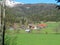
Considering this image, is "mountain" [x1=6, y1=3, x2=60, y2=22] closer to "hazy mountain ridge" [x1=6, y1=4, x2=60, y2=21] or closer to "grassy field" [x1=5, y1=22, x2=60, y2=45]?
"hazy mountain ridge" [x1=6, y1=4, x2=60, y2=21]

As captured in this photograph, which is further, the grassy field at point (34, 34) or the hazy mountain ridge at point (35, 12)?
the hazy mountain ridge at point (35, 12)

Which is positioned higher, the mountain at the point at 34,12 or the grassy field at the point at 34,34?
the mountain at the point at 34,12

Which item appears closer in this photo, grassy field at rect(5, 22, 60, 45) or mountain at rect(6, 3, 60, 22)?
grassy field at rect(5, 22, 60, 45)

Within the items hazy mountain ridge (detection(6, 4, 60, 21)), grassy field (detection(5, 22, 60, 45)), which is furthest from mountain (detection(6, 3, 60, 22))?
grassy field (detection(5, 22, 60, 45))

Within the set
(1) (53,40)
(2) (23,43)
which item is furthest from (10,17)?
(1) (53,40)

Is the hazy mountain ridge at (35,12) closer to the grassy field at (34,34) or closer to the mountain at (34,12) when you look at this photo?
the mountain at (34,12)

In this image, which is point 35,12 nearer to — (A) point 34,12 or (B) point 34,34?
(A) point 34,12

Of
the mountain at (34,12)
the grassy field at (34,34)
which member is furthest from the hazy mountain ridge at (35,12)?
the grassy field at (34,34)

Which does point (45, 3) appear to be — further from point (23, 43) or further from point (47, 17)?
point (23, 43)
